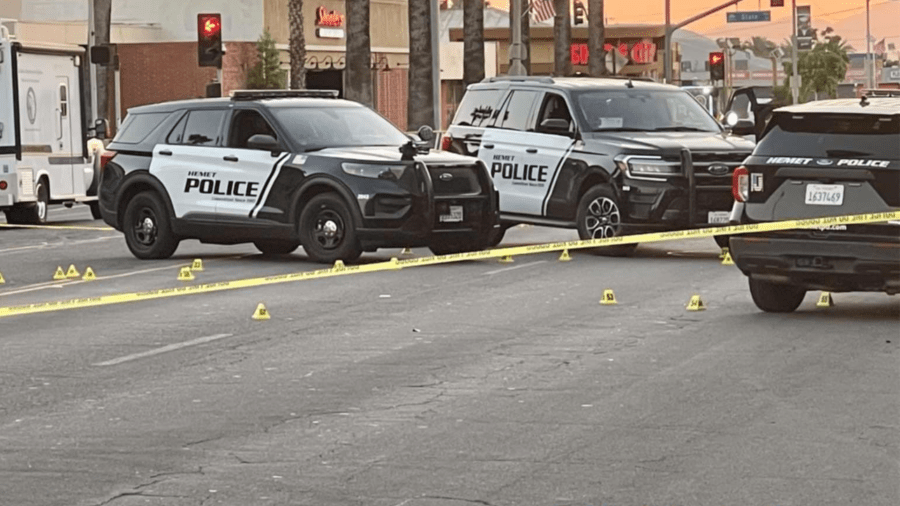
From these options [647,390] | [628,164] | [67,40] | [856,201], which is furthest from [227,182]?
[67,40]

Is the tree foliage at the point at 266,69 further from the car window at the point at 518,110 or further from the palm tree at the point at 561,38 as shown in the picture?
the car window at the point at 518,110

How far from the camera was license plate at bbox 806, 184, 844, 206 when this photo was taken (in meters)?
14.2

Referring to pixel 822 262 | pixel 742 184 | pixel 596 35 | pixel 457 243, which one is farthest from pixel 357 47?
pixel 822 262

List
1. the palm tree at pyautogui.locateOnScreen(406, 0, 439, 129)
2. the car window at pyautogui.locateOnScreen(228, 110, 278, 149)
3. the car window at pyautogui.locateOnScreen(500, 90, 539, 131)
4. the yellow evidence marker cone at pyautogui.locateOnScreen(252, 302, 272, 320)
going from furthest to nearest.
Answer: the palm tree at pyautogui.locateOnScreen(406, 0, 439, 129), the car window at pyautogui.locateOnScreen(500, 90, 539, 131), the car window at pyautogui.locateOnScreen(228, 110, 278, 149), the yellow evidence marker cone at pyautogui.locateOnScreen(252, 302, 272, 320)

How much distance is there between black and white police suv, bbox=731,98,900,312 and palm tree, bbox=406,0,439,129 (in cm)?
2792

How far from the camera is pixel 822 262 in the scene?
1394 centimetres

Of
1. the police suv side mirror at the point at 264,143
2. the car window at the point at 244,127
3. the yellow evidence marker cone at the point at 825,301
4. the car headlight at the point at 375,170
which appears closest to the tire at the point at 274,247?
the car window at the point at 244,127

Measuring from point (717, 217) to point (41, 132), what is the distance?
39.5 feet

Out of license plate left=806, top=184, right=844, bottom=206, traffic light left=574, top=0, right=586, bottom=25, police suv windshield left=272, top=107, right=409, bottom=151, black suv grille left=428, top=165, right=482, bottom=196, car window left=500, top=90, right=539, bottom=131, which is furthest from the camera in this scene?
traffic light left=574, top=0, right=586, bottom=25

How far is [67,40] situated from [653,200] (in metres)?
43.8

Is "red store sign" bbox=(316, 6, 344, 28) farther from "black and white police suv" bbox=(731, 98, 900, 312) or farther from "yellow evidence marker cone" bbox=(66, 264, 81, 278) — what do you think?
"black and white police suv" bbox=(731, 98, 900, 312)

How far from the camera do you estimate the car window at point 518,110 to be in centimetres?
2231

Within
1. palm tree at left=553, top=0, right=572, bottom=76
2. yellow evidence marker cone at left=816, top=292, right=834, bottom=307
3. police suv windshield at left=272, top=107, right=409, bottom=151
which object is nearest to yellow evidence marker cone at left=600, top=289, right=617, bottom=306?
yellow evidence marker cone at left=816, top=292, right=834, bottom=307

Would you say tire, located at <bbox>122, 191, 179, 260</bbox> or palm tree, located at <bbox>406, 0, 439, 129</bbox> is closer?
tire, located at <bbox>122, 191, 179, 260</bbox>
